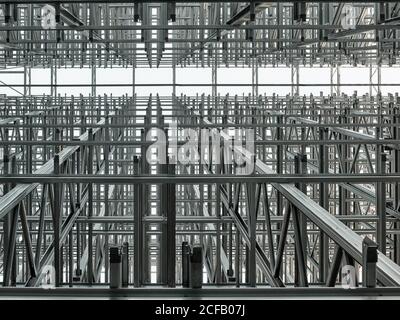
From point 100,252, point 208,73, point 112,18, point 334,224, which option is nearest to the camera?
point 334,224

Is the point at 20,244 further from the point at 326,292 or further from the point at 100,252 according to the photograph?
the point at 326,292

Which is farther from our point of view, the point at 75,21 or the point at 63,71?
the point at 63,71

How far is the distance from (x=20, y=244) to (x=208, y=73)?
9743 mm

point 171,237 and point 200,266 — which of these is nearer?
point 200,266

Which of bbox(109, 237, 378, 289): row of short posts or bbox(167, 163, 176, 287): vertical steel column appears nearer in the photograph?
bbox(109, 237, 378, 289): row of short posts

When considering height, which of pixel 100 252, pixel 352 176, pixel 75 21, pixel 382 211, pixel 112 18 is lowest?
Result: pixel 100 252

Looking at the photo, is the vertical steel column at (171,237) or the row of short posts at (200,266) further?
the vertical steel column at (171,237)

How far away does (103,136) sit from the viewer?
23.0ft

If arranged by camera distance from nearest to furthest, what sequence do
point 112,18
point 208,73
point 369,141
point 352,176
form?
point 352,176
point 369,141
point 112,18
point 208,73

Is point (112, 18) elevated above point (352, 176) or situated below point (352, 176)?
above
